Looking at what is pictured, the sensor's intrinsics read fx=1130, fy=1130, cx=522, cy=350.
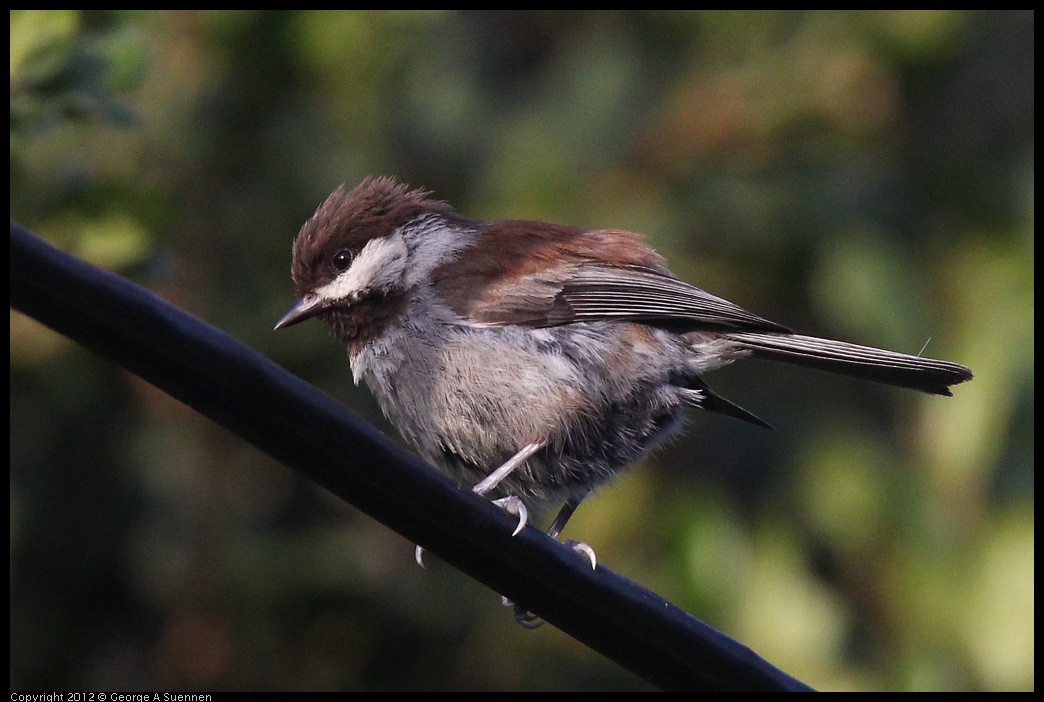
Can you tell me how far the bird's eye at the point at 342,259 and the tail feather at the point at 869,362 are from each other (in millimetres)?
1383

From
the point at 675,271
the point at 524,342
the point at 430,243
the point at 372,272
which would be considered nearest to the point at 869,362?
the point at 524,342

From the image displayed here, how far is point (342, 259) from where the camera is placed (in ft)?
12.4

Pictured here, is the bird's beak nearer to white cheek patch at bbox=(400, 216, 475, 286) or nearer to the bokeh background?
white cheek patch at bbox=(400, 216, 475, 286)

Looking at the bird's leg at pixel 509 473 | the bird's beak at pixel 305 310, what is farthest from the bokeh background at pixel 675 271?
the bird's leg at pixel 509 473

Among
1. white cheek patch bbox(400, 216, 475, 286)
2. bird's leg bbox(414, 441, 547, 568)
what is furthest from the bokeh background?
bird's leg bbox(414, 441, 547, 568)

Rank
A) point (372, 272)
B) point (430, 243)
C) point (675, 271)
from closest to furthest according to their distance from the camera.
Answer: point (372, 272) → point (430, 243) → point (675, 271)

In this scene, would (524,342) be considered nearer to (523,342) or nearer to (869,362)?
(523,342)

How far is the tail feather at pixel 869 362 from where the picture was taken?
11.4ft

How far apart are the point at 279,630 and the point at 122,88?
253cm

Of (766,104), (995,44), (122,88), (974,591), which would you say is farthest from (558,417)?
(995,44)

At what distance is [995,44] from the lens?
6836 millimetres

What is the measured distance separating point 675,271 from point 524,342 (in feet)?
6.77

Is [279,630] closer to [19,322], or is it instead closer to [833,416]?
[19,322]

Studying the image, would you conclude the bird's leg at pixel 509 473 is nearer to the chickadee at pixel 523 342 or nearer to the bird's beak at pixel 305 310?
the chickadee at pixel 523 342
